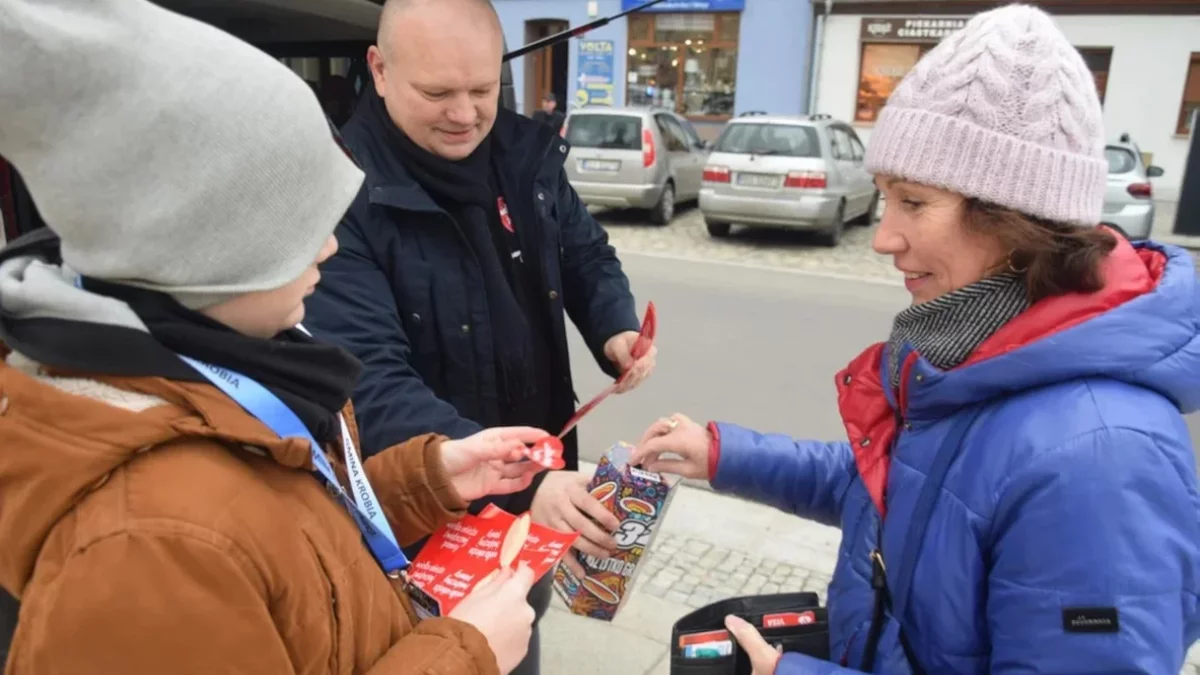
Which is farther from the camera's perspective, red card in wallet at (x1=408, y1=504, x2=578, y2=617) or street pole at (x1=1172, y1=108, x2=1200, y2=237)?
street pole at (x1=1172, y1=108, x2=1200, y2=237)

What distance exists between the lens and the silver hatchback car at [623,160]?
11.6 m

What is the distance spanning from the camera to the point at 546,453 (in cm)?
165

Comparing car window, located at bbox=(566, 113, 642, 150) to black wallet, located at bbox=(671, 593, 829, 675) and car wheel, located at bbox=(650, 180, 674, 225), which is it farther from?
black wallet, located at bbox=(671, 593, 829, 675)

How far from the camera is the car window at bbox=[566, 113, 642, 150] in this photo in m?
11.6

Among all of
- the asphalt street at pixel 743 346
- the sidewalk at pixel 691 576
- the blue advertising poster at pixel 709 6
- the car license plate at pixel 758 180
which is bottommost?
the sidewalk at pixel 691 576

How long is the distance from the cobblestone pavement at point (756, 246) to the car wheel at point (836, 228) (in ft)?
0.33

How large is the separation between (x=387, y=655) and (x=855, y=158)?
37.8ft

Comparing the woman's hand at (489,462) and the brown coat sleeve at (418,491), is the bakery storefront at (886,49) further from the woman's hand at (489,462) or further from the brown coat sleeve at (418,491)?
the brown coat sleeve at (418,491)

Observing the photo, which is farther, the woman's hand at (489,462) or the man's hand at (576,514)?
the man's hand at (576,514)

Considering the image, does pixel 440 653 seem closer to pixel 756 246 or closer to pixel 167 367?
pixel 167 367

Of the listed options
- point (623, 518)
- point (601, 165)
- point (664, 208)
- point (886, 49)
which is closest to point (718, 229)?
point (664, 208)

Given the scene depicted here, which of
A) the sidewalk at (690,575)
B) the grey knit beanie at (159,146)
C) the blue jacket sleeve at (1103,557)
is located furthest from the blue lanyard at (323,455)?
the sidewalk at (690,575)

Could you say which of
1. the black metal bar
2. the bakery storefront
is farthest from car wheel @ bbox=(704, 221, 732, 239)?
the black metal bar

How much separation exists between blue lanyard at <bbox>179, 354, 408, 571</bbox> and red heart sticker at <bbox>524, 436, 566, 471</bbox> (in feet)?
1.17
